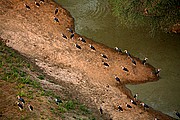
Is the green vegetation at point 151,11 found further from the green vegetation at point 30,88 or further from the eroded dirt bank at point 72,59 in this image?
the green vegetation at point 30,88

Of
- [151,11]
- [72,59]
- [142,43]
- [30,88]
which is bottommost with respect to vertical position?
[30,88]

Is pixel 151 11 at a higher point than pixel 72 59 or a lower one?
higher

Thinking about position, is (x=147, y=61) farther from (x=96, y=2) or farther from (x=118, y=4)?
(x=96, y=2)

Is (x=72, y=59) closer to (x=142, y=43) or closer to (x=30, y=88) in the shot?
(x=30, y=88)

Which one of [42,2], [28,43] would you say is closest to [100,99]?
[28,43]

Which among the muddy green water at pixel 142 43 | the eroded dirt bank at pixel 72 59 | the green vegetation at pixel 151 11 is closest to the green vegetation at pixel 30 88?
the eroded dirt bank at pixel 72 59

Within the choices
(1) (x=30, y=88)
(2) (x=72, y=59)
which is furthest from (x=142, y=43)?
(1) (x=30, y=88)
